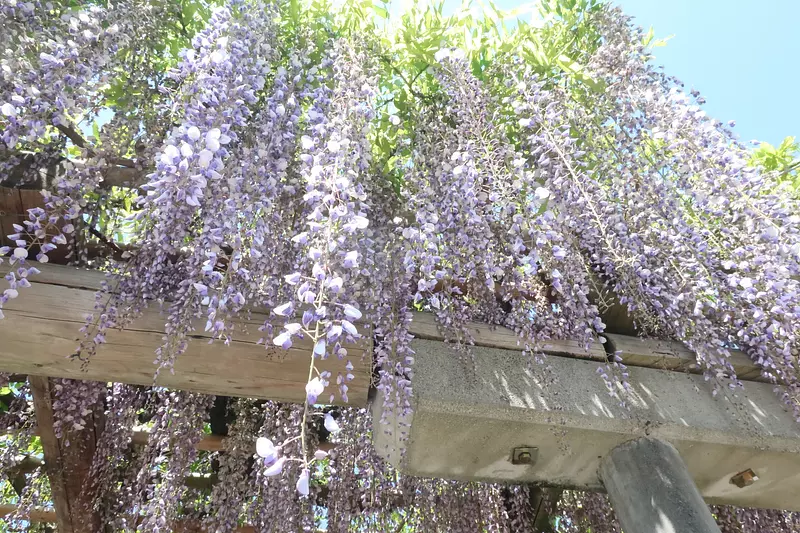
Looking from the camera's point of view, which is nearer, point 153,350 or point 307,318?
point 307,318

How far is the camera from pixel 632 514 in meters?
→ 1.68

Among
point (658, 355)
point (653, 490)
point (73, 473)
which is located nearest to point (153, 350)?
point (73, 473)

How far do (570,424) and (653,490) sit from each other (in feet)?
1.00

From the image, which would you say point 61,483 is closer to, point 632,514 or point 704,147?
point 632,514

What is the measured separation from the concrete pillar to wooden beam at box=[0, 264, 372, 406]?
35.1 inches

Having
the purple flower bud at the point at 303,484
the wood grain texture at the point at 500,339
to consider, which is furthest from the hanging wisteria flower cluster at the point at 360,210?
the purple flower bud at the point at 303,484

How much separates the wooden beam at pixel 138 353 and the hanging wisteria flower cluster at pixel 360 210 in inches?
1.7

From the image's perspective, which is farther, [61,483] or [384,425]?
[61,483]

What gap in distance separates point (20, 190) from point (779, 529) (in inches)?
129

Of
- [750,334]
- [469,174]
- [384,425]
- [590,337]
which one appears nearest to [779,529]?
[750,334]

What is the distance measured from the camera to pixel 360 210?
1778mm

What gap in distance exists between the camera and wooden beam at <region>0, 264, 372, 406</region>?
164 cm

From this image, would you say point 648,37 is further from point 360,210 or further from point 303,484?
point 303,484

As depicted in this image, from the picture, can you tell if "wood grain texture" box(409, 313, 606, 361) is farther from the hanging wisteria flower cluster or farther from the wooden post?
the wooden post
